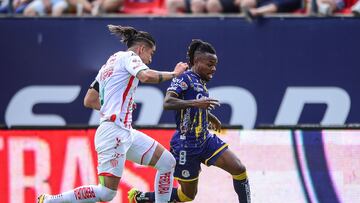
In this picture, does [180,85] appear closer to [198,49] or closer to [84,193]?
[198,49]

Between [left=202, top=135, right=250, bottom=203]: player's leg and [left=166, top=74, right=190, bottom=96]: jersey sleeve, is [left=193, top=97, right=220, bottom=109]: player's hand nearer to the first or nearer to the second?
[left=166, top=74, right=190, bottom=96]: jersey sleeve

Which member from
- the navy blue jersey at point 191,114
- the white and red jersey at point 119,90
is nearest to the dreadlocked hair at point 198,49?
the navy blue jersey at point 191,114

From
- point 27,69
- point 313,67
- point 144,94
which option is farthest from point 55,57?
point 313,67

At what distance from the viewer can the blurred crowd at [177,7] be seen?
41.6 ft

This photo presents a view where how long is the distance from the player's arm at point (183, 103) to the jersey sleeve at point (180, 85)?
51 millimetres

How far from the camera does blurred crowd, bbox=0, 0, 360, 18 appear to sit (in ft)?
41.6

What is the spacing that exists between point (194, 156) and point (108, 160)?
3.00 feet

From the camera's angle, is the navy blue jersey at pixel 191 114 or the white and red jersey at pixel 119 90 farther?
the navy blue jersey at pixel 191 114

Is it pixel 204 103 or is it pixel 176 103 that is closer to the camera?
pixel 204 103

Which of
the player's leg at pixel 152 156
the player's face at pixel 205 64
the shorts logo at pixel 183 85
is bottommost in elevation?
the player's leg at pixel 152 156

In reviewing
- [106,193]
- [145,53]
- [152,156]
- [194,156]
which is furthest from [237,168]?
[145,53]

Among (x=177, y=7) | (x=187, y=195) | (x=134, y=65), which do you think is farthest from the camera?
(x=177, y=7)

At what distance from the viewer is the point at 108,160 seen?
8.38 meters

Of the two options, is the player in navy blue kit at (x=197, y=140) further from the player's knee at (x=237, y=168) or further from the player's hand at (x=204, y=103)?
the player's hand at (x=204, y=103)
